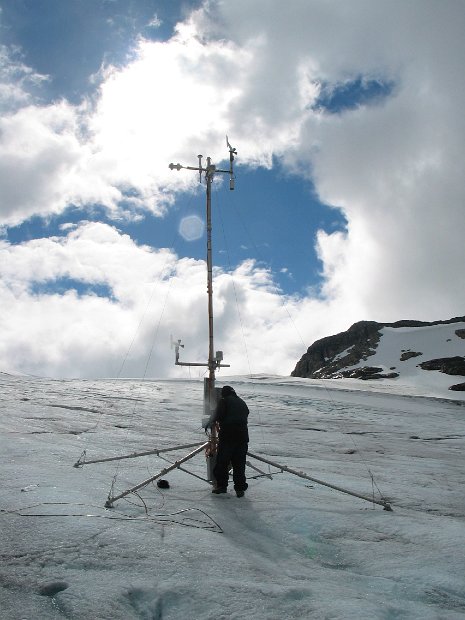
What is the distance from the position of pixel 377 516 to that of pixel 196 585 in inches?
132

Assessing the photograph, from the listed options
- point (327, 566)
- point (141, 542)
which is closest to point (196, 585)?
point (141, 542)

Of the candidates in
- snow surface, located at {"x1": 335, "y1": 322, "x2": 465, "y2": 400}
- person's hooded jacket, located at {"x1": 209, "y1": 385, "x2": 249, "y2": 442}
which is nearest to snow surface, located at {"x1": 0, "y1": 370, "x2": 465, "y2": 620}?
person's hooded jacket, located at {"x1": 209, "y1": 385, "x2": 249, "y2": 442}

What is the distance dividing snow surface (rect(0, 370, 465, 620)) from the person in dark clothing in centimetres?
26

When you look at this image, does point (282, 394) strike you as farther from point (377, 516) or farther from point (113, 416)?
point (377, 516)

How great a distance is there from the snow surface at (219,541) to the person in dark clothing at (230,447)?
26 cm

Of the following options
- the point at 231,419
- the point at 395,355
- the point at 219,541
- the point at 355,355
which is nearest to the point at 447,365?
the point at 395,355

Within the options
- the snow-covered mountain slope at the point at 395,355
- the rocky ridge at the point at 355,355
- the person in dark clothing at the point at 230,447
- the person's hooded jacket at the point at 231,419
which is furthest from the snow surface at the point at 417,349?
the person in dark clothing at the point at 230,447

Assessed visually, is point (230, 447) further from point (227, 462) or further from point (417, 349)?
point (417, 349)

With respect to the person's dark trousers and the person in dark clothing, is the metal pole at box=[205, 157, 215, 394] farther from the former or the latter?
the person's dark trousers

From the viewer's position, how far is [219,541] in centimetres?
462

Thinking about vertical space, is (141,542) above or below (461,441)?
above

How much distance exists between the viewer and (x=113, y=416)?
1606cm

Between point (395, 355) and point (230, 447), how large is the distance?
78674 mm

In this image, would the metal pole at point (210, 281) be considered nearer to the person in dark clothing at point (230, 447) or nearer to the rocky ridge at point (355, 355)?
the person in dark clothing at point (230, 447)
